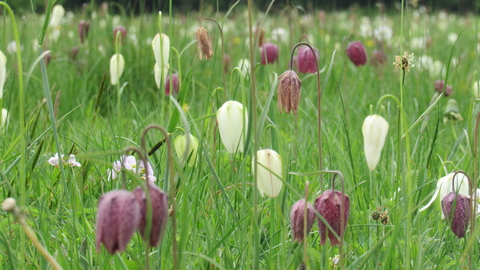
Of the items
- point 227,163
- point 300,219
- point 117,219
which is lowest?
point 227,163

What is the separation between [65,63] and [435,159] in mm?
2150

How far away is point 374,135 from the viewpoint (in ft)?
3.32

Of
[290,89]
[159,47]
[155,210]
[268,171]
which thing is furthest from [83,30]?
[155,210]

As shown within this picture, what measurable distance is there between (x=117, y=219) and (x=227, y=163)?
0.85 metres

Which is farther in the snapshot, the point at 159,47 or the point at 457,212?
the point at 159,47

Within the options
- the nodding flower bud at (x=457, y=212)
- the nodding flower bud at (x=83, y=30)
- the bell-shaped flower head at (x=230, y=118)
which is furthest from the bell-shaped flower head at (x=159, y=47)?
the nodding flower bud at (x=83, y=30)

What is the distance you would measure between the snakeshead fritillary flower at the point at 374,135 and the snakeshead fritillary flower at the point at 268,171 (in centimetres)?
16

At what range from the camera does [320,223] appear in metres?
0.98

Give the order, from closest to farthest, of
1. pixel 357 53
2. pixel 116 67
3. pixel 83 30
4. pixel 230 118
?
pixel 230 118
pixel 116 67
pixel 357 53
pixel 83 30

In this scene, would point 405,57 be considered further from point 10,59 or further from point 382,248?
point 10,59

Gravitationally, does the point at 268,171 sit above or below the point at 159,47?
below

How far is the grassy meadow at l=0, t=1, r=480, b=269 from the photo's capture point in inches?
40.5

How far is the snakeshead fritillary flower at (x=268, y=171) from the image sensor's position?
1.08 metres

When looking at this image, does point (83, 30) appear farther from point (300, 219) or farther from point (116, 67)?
point (300, 219)
